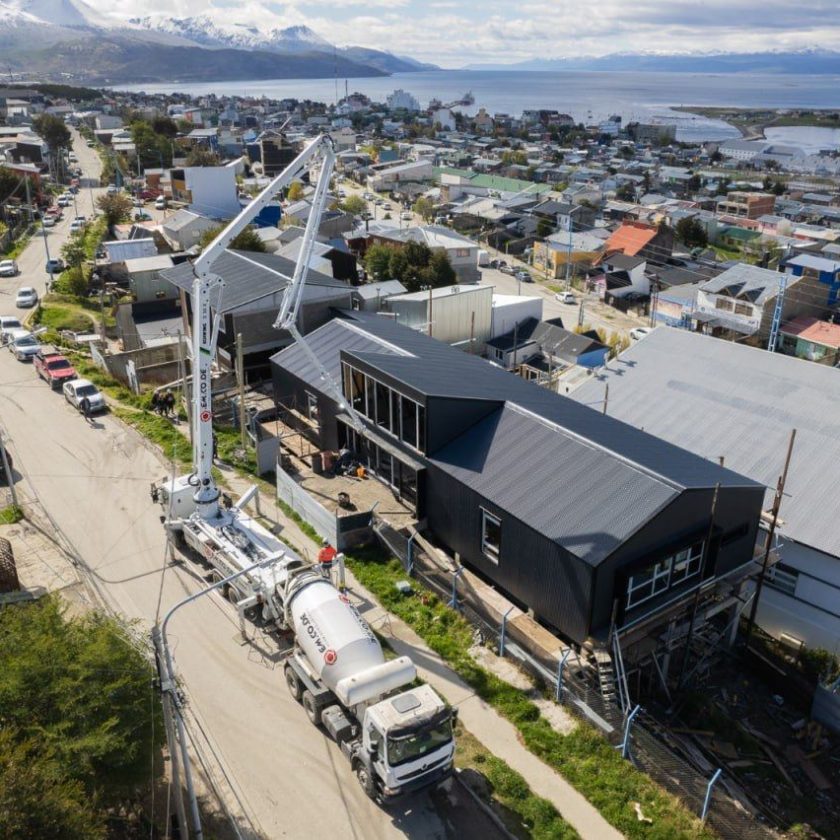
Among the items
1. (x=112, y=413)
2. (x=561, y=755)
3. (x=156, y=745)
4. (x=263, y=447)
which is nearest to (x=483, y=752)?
(x=561, y=755)

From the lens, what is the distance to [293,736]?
14836 mm

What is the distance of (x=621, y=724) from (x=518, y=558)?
4464mm

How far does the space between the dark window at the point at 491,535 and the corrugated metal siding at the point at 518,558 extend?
150 millimetres

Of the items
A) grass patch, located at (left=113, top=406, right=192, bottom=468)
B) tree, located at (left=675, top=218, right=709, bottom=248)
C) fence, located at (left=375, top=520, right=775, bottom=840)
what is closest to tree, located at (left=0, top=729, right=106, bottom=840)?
fence, located at (left=375, top=520, right=775, bottom=840)

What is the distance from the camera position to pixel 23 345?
1446 inches

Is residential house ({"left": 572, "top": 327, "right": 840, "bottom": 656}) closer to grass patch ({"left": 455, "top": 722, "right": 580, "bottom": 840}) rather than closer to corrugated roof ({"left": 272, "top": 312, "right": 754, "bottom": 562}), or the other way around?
corrugated roof ({"left": 272, "top": 312, "right": 754, "bottom": 562})

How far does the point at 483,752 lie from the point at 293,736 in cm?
390

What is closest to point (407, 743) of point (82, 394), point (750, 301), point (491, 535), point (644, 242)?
point (491, 535)

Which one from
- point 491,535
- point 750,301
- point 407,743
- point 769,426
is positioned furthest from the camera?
point 750,301

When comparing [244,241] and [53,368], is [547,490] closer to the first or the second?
[53,368]

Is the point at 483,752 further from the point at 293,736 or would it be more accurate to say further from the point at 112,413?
the point at 112,413

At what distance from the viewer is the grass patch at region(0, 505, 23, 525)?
74.0 ft

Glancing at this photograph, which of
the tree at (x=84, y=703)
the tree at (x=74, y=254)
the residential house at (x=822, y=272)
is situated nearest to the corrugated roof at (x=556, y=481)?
the tree at (x=84, y=703)

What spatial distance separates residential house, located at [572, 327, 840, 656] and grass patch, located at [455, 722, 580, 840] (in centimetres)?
840
